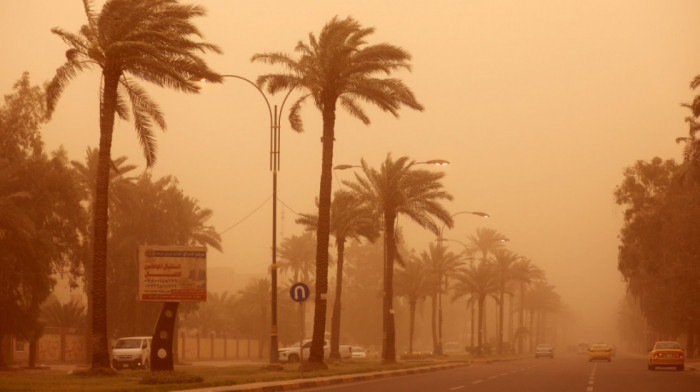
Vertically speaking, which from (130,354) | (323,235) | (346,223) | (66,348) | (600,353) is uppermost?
(346,223)

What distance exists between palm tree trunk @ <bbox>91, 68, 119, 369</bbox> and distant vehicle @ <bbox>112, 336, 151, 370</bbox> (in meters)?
12.3

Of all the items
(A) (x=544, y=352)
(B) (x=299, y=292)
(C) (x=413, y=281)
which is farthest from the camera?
(A) (x=544, y=352)

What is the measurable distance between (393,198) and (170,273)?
27017mm

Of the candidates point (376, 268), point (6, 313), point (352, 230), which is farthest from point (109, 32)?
point (376, 268)

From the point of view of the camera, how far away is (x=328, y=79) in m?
39.6

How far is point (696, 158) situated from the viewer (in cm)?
5172

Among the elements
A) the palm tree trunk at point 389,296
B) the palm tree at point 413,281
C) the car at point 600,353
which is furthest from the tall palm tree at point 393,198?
the palm tree at point 413,281

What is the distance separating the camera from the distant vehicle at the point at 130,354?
146 feet

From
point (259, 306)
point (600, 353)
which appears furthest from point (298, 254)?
point (600, 353)

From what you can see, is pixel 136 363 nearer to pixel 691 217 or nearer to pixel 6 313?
→ pixel 6 313

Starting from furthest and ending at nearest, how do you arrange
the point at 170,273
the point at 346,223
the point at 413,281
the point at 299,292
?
the point at 413,281
the point at 346,223
the point at 299,292
the point at 170,273

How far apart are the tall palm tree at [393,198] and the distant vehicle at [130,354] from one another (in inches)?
556

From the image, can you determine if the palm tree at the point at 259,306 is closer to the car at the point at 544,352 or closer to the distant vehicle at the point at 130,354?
the car at the point at 544,352

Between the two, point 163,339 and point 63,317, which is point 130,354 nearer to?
point 163,339
